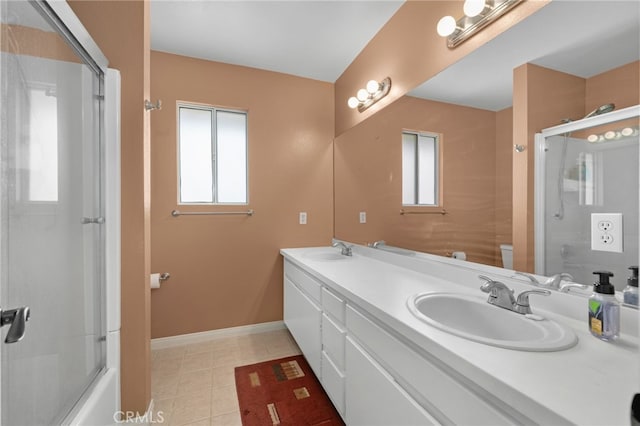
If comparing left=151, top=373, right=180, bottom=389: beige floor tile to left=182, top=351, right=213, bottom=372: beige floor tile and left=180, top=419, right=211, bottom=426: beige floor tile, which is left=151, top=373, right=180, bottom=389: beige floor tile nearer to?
left=182, top=351, right=213, bottom=372: beige floor tile

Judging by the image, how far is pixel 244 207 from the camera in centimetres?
255

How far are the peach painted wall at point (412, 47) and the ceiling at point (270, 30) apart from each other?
104 millimetres

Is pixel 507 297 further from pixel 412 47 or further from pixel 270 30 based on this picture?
pixel 270 30

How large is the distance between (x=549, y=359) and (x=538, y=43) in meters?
1.11

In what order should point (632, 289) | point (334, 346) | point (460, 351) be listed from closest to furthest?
1. point (460, 351)
2. point (632, 289)
3. point (334, 346)

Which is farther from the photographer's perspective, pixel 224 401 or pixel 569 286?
pixel 224 401

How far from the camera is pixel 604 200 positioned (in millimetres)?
848

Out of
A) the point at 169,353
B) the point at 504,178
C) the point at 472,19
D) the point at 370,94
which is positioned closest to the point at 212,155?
the point at 370,94

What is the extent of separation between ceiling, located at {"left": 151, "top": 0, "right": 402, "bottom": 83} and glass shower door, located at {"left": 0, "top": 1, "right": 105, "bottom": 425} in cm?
102

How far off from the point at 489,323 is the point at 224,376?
5.71 feet

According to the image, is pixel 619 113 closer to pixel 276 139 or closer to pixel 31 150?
pixel 31 150

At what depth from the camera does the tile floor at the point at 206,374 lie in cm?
156

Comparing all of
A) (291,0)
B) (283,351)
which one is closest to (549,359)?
(283,351)

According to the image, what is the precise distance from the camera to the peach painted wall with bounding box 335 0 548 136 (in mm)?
1289
